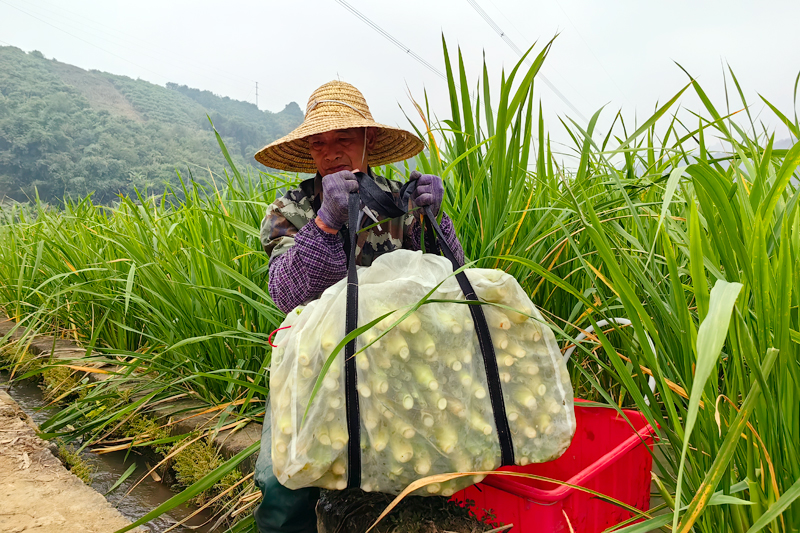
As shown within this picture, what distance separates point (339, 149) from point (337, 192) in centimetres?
42

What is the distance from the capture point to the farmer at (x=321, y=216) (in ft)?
3.60

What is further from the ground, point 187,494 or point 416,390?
point 416,390

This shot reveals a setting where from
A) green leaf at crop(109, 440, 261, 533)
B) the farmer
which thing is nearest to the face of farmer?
the farmer

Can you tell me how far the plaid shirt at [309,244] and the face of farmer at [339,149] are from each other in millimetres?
68

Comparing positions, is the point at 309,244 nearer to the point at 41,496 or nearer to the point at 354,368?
the point at 354,368

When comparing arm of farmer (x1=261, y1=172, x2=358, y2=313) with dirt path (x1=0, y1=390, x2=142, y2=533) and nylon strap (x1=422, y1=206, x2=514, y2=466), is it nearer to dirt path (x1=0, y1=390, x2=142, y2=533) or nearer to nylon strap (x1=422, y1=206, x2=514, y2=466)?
nylon strap (x1=422, y1=206, x2=514, y2=466)

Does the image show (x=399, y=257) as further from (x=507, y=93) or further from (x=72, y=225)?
(x=72, y=225)

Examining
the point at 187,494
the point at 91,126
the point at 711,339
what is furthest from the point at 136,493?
the point at 91,126

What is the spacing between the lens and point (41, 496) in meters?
1.39

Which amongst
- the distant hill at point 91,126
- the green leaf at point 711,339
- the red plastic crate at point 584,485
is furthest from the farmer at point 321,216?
the distant hill at point 91,126

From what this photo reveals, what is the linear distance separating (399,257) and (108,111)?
6509 cm

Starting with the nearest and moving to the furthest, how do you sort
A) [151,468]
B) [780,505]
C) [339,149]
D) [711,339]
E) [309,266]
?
[711,339], [780,505], [309,266], [339,149], [151,468]

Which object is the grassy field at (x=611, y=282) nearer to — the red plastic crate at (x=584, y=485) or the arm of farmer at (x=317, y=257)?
the red plastic crate at (x=584, y=485)

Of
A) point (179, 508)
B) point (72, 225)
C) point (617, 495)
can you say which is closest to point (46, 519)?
point (179, 508)
